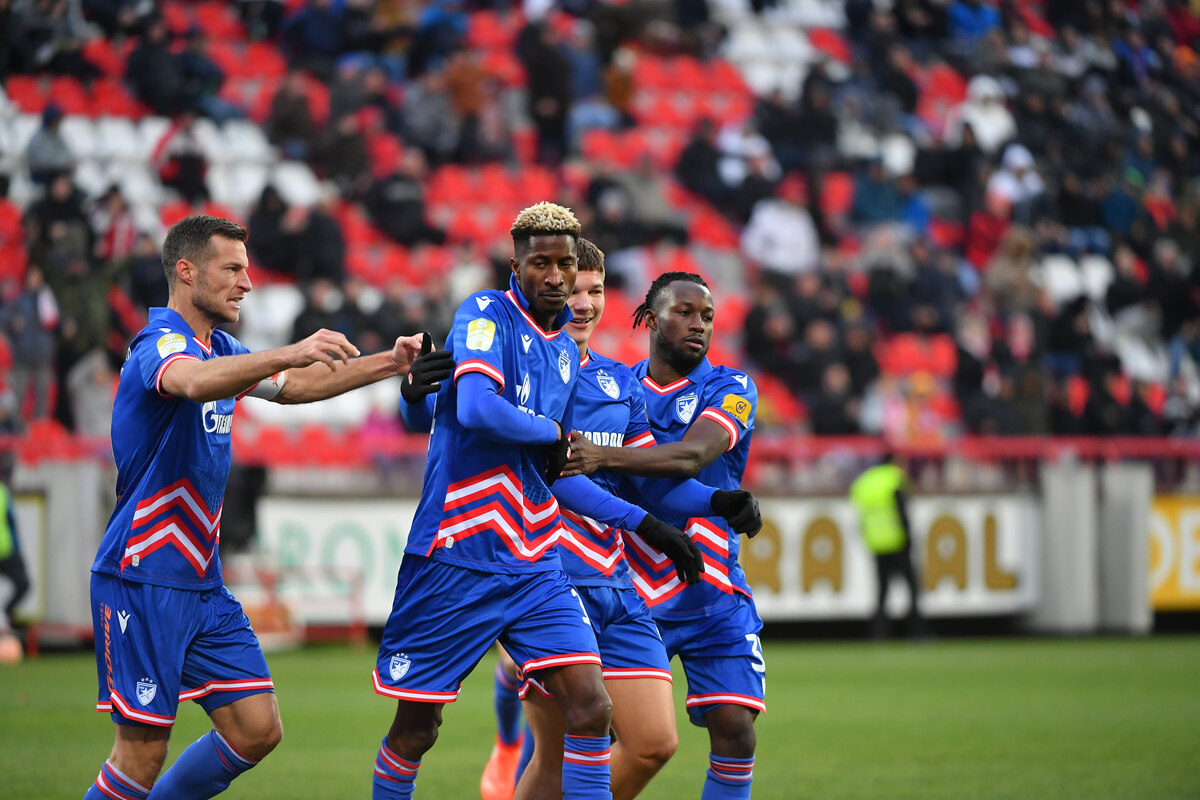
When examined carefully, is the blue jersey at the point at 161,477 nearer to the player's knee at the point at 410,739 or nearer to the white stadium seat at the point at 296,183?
the player's knee at the point at 410,739

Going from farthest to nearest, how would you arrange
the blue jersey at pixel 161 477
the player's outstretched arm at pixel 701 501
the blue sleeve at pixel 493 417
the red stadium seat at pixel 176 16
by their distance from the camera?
the red stadium seat at pixel 176 16 < the player's outstretched arm at pixel 701 501 < the blue jersey at pixel 161 477 < the blue sleeve at pixel 493 417

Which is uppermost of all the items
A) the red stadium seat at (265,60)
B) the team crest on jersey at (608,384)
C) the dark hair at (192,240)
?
the red stadium seat at (265,60)

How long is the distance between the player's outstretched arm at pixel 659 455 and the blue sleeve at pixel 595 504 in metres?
0.09

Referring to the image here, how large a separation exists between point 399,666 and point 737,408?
165 cm

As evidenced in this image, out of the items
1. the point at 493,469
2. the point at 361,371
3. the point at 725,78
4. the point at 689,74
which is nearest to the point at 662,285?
the point at 493,469

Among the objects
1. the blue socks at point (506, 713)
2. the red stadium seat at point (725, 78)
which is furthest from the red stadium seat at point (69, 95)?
the blue socks at point (506, 713)

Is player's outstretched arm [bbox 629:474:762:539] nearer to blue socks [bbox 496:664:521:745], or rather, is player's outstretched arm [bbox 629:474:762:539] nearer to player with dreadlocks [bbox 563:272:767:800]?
player with dreadlocks [bbox 563:272:767:800]

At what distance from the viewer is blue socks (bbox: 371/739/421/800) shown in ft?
17.1

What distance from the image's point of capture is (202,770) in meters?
5.18

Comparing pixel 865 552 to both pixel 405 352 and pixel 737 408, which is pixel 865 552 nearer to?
pixel 737 408

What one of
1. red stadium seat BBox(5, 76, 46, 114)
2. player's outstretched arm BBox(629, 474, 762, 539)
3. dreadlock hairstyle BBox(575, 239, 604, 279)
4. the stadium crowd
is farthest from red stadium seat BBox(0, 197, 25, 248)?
player's outstretched arm BBox(629, 474, 762, 539)

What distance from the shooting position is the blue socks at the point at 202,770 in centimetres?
516

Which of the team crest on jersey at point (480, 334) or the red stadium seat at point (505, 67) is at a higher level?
the red stadium seat at point (505, 67)

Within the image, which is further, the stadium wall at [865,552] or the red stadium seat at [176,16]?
the red stadium seat at [176,16]
